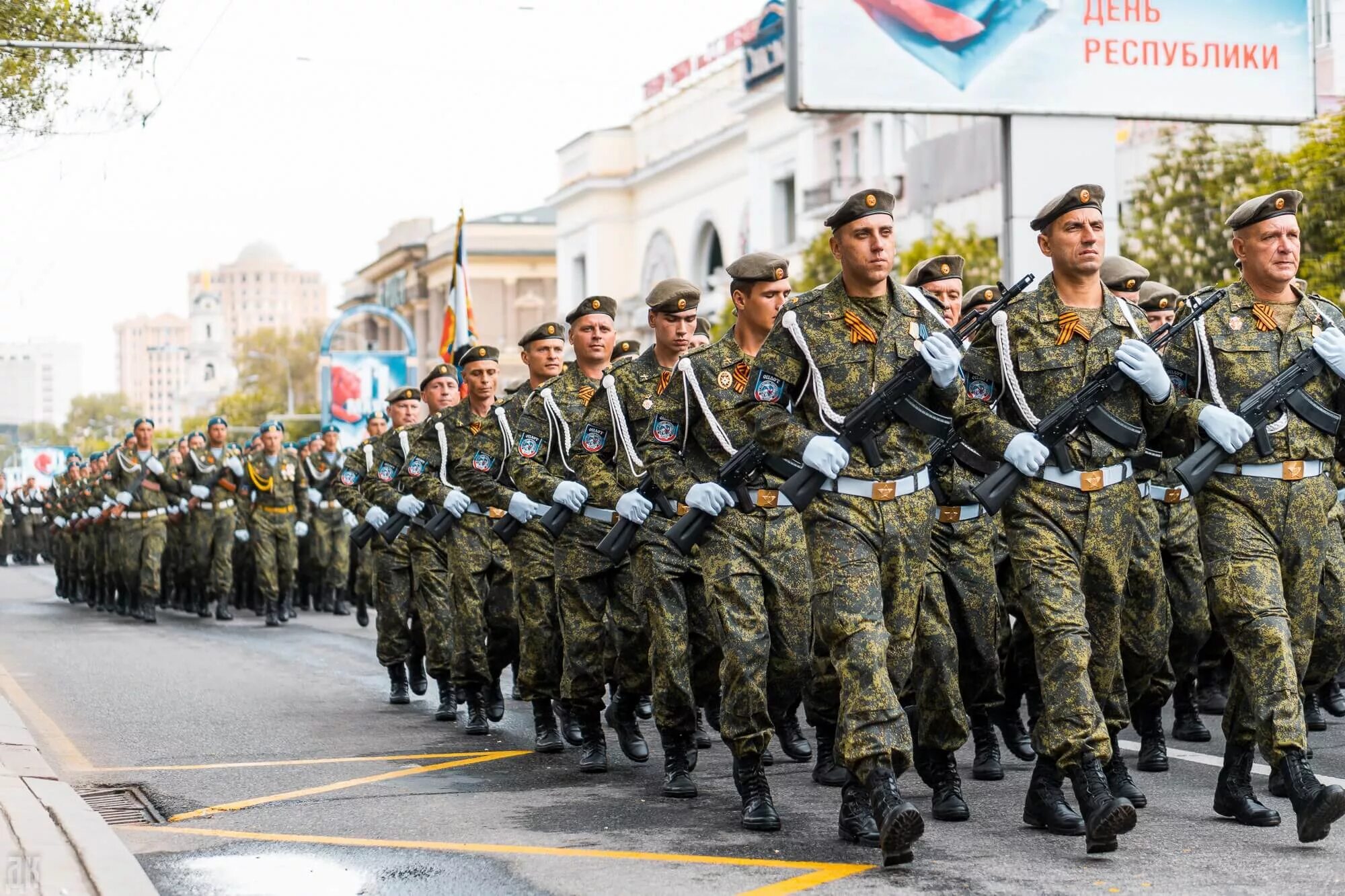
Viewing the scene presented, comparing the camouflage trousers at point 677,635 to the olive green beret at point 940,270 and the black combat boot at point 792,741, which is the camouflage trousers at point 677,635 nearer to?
the black combat boot at point 792,741

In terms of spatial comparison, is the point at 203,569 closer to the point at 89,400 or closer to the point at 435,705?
the point at 435,705

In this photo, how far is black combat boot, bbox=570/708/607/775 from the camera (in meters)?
9.14

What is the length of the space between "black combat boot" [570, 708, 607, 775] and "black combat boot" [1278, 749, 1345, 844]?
3313 millimetres

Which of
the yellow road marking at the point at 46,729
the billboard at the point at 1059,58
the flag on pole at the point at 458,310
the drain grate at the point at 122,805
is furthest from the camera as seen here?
the flag on pole at the point at 458,310

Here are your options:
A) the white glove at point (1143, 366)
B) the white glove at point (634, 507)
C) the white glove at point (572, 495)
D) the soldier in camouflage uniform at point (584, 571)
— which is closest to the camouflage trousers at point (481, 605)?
the soldier in camouflage uniform at point (584, 571)

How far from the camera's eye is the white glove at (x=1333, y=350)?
23.3 feet

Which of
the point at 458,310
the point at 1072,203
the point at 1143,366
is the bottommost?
the point at 1143,366

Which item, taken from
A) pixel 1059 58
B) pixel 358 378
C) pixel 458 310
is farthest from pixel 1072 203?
pixel 358 378

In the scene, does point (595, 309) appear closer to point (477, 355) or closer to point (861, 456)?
point (477, 355)

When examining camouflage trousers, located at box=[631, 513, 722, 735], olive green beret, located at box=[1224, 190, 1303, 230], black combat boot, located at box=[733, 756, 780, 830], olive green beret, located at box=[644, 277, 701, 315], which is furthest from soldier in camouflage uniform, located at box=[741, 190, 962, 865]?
olive green beret, located at box=[644, 277, 701, 315]

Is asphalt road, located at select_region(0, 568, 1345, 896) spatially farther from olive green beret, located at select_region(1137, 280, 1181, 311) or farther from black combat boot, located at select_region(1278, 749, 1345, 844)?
olive green beret, located at select_region(1137, 280, 1181, 311)

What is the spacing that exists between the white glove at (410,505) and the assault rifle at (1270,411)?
18.2 feet

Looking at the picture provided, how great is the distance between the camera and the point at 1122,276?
32.2 ft

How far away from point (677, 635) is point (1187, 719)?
2701 millimetres
